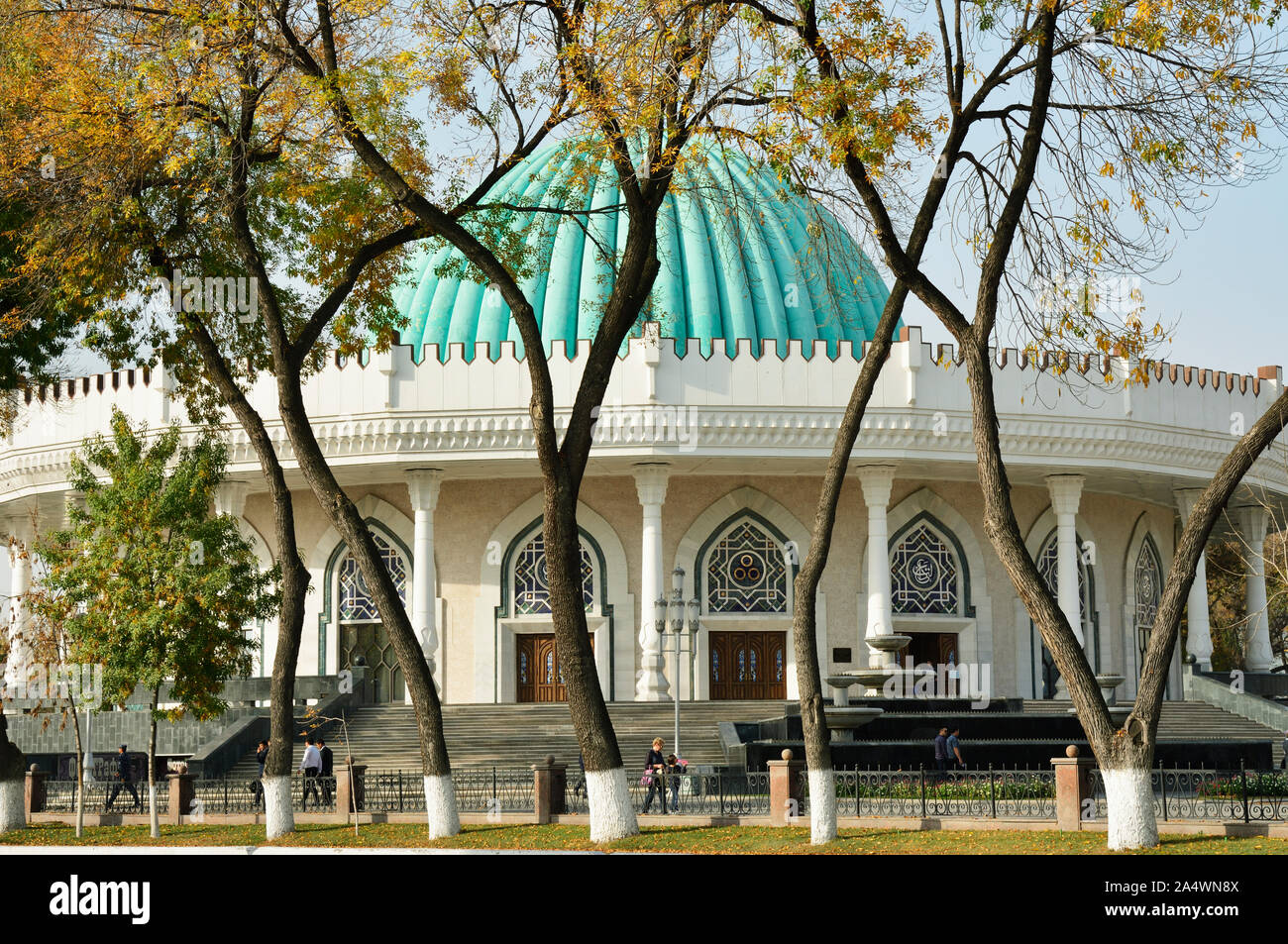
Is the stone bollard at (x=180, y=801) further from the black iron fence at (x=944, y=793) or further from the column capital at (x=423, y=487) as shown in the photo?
the column capital at (x=423, y=487)

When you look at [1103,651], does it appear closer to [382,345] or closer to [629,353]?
[629,353]

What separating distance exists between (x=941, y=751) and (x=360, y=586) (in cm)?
1517

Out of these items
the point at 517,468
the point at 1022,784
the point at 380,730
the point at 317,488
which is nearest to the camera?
the point at 317,488

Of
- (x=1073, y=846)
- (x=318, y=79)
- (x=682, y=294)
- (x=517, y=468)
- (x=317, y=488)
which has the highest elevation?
(x=682, y=294)

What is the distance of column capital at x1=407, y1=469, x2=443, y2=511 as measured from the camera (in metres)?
30.8

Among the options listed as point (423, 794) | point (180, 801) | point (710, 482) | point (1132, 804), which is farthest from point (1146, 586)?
point (1132, 804)

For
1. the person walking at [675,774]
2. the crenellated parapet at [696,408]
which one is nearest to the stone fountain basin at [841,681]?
the person walking at [675,774]

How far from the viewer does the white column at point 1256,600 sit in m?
34.9

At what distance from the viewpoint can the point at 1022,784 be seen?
805 inches

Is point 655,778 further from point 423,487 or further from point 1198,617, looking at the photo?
point 1198,617

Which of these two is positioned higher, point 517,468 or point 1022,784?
point 517,468

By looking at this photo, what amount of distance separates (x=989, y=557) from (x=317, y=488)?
1968 cm

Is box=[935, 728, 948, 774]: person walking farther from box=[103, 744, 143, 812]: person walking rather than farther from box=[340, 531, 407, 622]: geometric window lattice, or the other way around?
box=[340, 531, 407, 622]: geometric window lattice

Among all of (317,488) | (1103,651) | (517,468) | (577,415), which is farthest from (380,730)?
(1103,651)
